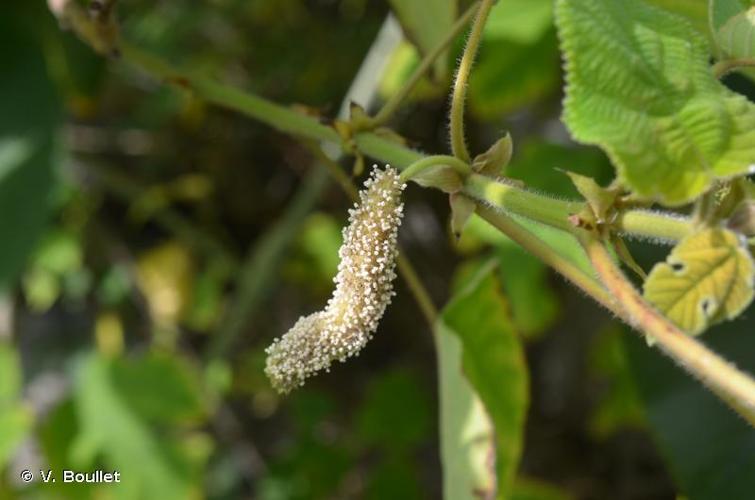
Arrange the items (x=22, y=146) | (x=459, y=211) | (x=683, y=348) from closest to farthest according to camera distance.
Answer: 1. (x=683, y=348)
2. (x=459, y=211)
3. (x=22, y=146)

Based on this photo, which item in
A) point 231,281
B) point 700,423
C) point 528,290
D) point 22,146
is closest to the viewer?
point 700,423

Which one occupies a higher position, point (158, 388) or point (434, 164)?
point (434, 164)

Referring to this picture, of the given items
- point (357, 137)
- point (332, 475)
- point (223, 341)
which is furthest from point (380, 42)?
point (332, 475)

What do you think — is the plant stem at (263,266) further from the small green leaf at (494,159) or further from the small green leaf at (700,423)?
Result: the small green leaf at (494,159)

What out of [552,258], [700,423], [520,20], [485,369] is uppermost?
[520,20]

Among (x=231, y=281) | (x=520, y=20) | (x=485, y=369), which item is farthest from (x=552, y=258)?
(x=231, y=281)

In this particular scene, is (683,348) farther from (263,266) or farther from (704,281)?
(263,266)
